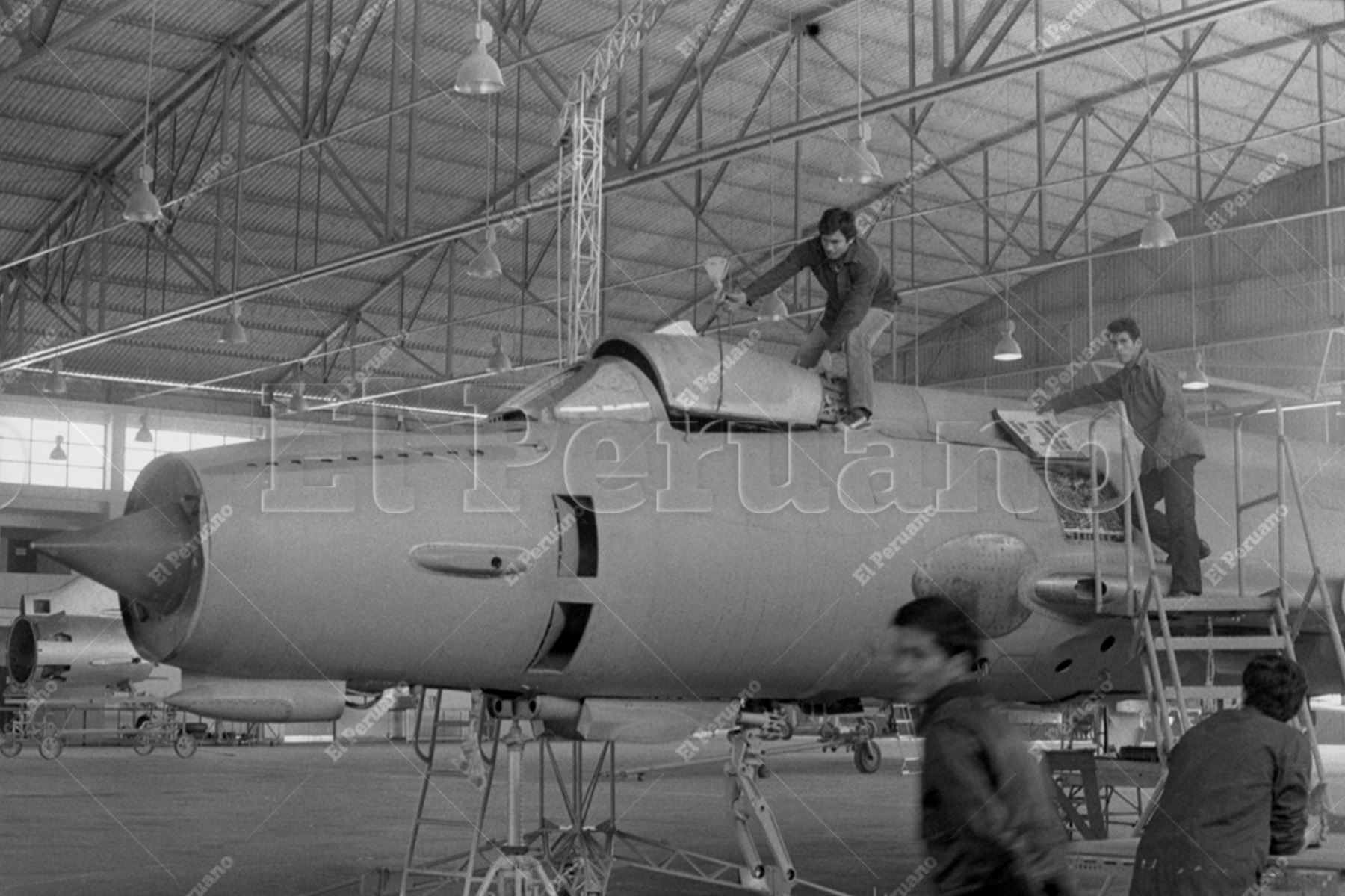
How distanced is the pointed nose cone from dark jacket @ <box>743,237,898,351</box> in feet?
13.6

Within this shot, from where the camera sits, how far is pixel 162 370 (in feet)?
151

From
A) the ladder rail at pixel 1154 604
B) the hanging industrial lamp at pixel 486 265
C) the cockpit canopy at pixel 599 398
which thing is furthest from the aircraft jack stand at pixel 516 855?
the hanging industrial lamp at pixel 486 265

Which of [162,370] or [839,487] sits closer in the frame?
[839,487]

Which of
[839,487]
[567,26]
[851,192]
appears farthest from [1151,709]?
[851,192]

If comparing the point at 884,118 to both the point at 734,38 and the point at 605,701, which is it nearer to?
the point at 734,38

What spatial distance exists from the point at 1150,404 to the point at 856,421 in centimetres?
239

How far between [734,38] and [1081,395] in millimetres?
23035

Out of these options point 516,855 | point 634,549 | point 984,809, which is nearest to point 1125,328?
point 634,549

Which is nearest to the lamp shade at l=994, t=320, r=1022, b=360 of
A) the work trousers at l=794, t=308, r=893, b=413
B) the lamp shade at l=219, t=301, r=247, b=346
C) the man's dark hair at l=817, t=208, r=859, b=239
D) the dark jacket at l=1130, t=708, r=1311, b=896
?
the lamp shade at l=219, t=301, r=247, b=346

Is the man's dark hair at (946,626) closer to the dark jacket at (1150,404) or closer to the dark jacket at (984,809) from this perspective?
the dark jacket at (984,809)

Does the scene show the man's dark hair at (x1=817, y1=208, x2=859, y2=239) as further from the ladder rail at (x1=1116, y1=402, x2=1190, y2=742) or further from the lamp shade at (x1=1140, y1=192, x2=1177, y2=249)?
the lamp shade at (x1=1140, y1=192, x2=1177, y2=249)

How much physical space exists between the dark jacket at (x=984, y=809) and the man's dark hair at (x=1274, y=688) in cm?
186

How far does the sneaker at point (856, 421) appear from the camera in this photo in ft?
29.5

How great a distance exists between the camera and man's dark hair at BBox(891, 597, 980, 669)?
4.98m
